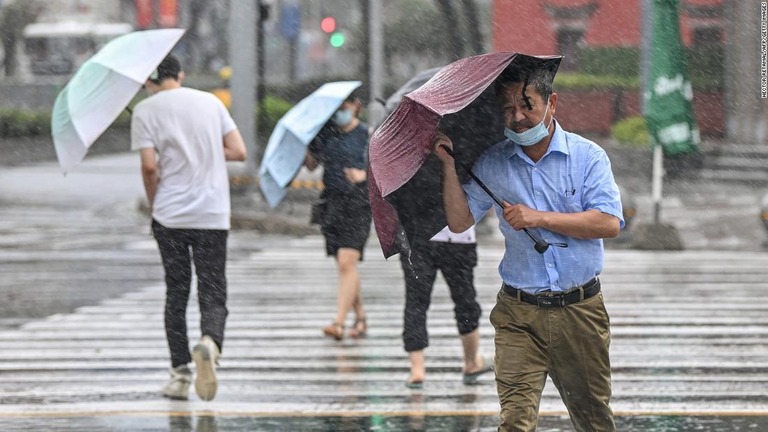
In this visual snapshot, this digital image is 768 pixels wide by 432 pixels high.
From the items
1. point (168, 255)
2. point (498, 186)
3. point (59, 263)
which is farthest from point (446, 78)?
point (59, 263)

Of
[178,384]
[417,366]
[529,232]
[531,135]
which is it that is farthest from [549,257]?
[178,384]

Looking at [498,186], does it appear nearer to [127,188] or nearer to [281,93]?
[127,188]

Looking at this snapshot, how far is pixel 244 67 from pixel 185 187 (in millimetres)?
15319

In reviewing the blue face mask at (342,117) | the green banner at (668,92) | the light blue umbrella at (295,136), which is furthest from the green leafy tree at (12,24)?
the blue face mask at (342,117)

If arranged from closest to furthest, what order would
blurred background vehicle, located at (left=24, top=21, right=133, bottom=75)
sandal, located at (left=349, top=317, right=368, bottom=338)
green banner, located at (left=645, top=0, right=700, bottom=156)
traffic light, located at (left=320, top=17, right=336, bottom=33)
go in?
sandal, located at (left=349, top=317, right=368, bottom=338)
green banner, located at (left=645, top=0, right=700, bottom=156)
traffic light, located at (left=320, top=17, right=336, bottom=33)
blurred background vehicle, located at (left=24, top=21, right=133, bottom=75)

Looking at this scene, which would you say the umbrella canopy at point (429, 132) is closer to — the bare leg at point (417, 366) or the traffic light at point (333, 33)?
the bare leg at point (417, 366)

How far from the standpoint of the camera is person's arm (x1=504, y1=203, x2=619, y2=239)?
5.17m

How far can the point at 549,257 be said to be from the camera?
17.6 ft

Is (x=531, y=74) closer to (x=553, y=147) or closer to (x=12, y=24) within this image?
(x=553, y=147)

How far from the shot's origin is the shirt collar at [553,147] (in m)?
5.30

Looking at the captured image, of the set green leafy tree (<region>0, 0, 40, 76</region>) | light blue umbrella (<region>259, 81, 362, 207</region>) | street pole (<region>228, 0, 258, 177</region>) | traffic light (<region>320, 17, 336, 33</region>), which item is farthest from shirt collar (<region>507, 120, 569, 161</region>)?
green leafy tree (<region>0, 0, 40, 76</region>)

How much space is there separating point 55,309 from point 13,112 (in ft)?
81.3

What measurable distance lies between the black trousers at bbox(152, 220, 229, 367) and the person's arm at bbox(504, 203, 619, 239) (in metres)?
3.20

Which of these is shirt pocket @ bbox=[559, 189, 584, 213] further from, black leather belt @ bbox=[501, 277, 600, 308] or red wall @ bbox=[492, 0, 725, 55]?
red wall @ bbox=[492, 0, 725, 55]
